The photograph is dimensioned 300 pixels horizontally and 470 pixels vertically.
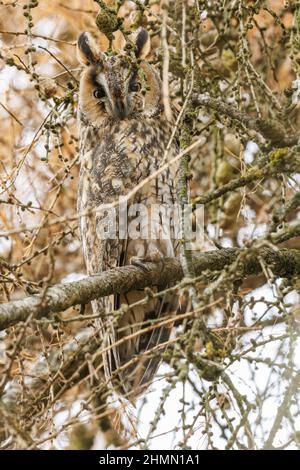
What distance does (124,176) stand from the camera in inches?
134

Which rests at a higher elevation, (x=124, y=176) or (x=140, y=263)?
(x=124, y=176)

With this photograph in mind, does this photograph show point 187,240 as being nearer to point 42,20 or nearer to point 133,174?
point 133,174

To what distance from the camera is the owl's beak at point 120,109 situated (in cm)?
340

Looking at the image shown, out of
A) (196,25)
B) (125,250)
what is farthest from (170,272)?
(196,25)

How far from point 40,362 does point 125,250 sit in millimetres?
634

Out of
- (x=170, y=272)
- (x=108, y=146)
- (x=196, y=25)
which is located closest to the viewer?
(x=196, y=25)

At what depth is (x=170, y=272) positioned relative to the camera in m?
2.96

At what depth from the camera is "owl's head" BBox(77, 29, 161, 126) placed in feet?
10.9

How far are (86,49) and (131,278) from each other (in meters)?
1.22

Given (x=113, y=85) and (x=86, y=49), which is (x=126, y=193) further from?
(x=86, y=49)

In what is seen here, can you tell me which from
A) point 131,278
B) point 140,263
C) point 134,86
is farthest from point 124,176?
point 131,278

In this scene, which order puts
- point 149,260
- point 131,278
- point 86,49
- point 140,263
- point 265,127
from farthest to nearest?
1. point 86,49
2. point 149,260
3. point 140,263
4. point 131,278
5. point 265,127

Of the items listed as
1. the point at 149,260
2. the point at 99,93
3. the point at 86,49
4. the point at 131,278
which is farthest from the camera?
the point at 99,93

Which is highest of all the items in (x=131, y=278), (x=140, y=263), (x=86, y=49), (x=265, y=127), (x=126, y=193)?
(x=86, y=49)
